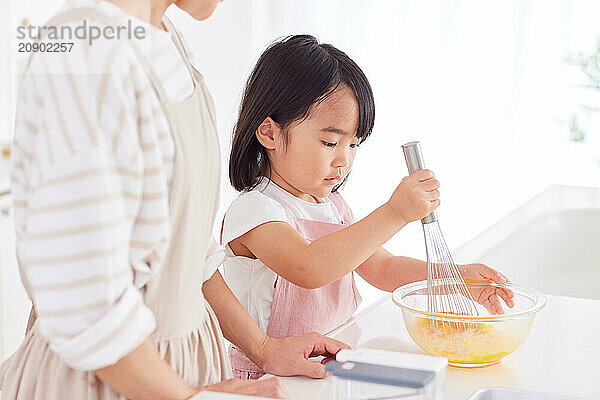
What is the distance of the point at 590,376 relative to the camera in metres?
0.94

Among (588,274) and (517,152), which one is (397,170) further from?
(588,274)

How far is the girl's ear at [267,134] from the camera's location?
48.3 inches

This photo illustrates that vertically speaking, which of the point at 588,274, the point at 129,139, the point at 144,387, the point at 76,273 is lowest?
the point at 588,274

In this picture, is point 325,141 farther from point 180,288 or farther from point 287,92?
point 180,288

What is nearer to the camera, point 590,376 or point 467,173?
point 590,376

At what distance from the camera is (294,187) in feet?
4.11

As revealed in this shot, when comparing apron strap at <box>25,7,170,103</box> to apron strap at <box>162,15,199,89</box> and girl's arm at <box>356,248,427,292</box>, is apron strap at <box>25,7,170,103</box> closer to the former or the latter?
apron strap at <box>162,15,199,89</box>

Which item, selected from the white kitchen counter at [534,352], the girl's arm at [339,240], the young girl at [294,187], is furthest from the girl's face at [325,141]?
the white kitchen counter at [534,352]

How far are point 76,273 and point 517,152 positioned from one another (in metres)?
2.51

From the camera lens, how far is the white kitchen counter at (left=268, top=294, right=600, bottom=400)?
891 mm

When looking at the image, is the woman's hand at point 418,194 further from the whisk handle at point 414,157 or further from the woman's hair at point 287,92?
the woman's hair at point 287,92

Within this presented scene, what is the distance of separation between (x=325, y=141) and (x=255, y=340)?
1.14 feet

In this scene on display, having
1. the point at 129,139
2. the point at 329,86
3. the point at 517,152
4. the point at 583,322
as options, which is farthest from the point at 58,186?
the point at 517,152

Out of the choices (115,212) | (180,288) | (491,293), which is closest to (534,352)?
(491,293)
